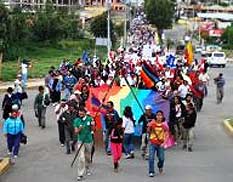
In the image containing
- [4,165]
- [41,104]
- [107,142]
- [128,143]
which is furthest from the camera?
[41,104]

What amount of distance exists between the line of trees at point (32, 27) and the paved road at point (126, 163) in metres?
31.9

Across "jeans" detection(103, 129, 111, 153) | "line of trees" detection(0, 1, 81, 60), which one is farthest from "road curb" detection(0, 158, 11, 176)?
"line of trees" detection(0, 1, 81, 60)

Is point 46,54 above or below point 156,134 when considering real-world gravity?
below

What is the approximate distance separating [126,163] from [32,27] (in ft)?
166

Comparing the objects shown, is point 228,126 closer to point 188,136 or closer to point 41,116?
point 188,136

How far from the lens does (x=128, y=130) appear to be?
1703 cm

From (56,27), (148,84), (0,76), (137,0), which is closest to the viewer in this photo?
(148,84)

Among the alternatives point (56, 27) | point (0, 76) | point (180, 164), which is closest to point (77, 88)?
point (180, 164)

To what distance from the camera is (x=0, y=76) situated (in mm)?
38844

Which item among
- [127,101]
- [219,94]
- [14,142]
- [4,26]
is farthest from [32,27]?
[14,142]

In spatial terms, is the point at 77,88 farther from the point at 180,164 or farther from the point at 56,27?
the point at 56,27

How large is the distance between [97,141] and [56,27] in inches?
1831

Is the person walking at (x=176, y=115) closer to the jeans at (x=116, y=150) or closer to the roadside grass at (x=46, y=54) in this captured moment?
the jeans at (x=116, y=150)

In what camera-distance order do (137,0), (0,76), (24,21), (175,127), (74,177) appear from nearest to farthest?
(74,177)
(175,127)
(0,76)
(24,21)
(137,0)
